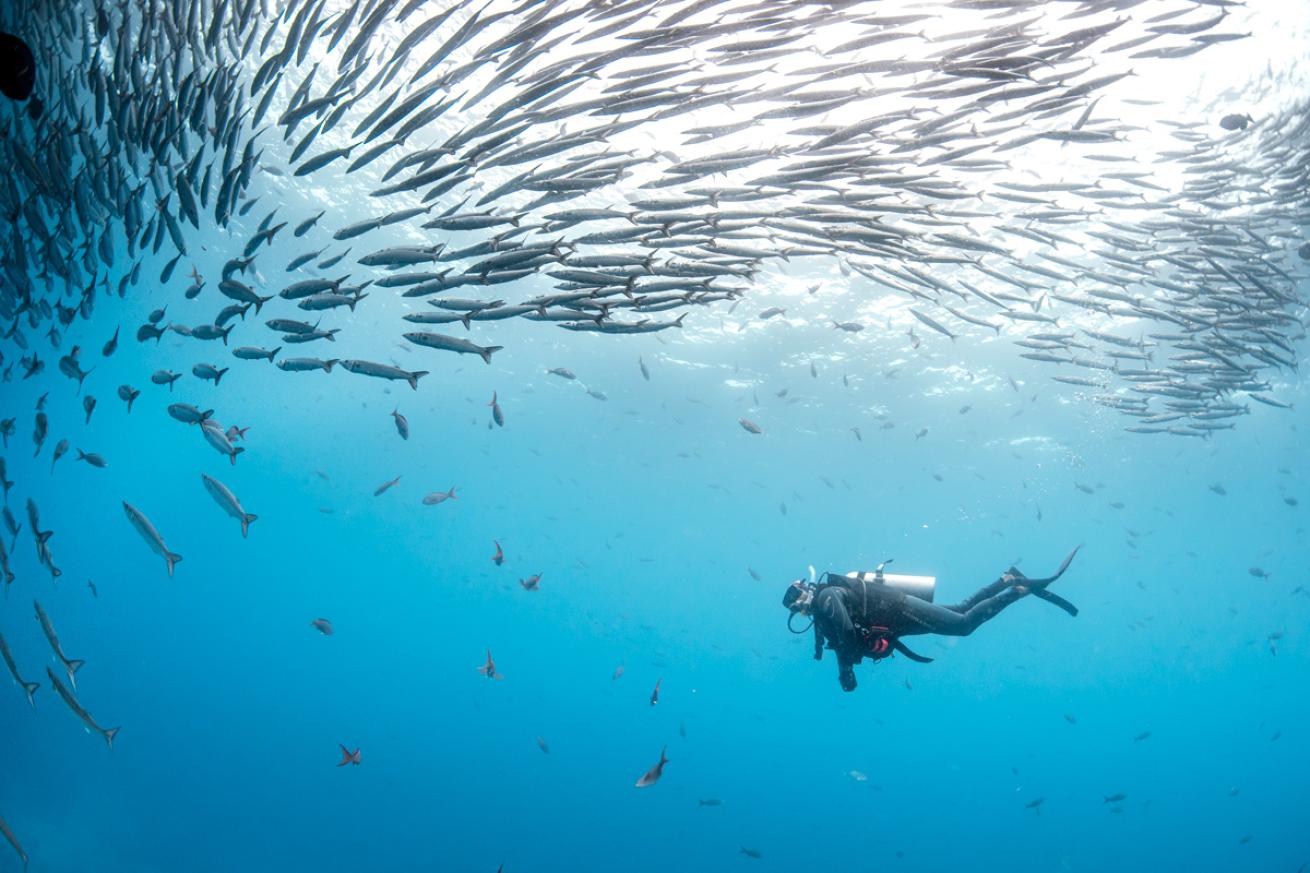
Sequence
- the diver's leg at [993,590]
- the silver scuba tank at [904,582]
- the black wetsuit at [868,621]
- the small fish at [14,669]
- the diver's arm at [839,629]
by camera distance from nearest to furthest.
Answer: the small fish at [14,669]
the diver's arm at [839,629]
the black wetsuit at [868,621]
the silver scuba tank at [904,582]
the diver's leg at [993,590]

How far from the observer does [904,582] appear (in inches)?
382

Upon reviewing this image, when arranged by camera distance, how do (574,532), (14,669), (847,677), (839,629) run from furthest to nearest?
(574,532), (847,677), (839,629), (14,669)

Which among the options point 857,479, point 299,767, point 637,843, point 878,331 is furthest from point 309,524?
point 878,331

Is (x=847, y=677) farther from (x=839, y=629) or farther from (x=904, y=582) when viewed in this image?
(x=904, y=582)

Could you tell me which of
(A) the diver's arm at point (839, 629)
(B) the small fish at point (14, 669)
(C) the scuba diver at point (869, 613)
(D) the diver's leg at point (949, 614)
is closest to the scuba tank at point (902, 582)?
(C) the scuba diver at point (869, 613)

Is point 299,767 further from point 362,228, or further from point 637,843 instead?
point 362,228

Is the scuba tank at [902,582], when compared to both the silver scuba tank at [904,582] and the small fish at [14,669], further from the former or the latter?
the small fish at [14,669]

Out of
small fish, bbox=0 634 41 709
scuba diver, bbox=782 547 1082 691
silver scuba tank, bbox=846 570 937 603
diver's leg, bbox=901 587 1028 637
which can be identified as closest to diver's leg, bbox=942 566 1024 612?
diver's leg, bbox=901 587 1028 637

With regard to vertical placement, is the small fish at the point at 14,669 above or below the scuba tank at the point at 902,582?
above

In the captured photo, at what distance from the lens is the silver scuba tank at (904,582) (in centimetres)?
950

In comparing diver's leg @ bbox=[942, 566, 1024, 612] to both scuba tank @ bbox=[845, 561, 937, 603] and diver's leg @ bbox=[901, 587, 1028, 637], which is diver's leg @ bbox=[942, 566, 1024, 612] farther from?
scuba tank @ bbox=[845, 561, 937, 603]

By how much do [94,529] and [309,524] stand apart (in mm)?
47772

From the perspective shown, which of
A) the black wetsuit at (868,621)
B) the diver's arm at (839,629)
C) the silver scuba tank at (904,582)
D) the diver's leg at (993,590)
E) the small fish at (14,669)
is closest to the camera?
the small fish at (14,669)

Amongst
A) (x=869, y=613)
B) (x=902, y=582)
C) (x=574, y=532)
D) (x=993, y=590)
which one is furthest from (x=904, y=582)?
(x=574, y=532)
